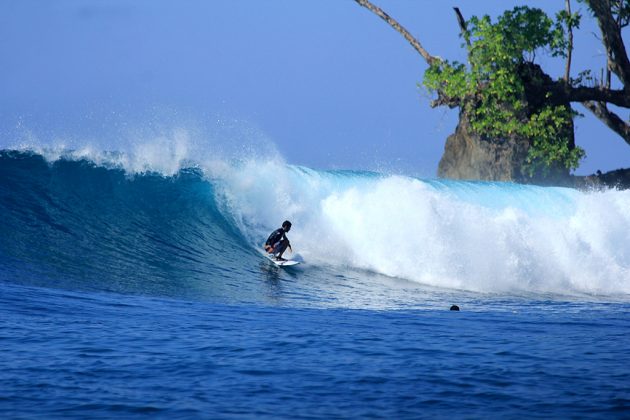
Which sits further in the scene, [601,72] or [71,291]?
[601,72]

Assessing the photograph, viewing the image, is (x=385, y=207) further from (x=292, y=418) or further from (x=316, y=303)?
(x=292, y=418)

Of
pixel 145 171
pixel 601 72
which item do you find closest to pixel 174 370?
pixel 145 171

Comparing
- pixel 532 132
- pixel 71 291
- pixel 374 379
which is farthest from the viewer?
pixel 532 132

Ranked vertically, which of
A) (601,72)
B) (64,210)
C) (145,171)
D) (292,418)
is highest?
(601,72)

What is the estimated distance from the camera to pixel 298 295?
486 inches

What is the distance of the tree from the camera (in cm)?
2836

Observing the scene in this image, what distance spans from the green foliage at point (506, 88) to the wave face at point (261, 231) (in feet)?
26.8

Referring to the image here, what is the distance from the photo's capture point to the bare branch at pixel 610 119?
106 feet

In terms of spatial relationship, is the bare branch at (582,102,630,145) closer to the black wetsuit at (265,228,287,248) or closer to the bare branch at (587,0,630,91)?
the bare branch at (587,0,630,91)

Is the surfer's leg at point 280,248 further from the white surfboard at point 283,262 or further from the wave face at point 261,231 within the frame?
the wave face at point 261,231

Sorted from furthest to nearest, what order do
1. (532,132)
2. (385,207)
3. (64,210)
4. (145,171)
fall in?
(532,132)
(145,171)
(385,207)
(64,210)

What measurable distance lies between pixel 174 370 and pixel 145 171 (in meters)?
12.4

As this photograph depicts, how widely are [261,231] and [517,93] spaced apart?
46.0 ft

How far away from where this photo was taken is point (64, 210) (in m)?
16.0
